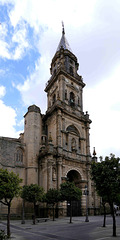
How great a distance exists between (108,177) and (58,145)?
1903 cm

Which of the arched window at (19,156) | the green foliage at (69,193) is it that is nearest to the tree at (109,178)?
the green foliage at (69,193)

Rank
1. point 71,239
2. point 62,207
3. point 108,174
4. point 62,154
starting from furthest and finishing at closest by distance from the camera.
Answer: point 62,154, point 62,207, point 108,174, point 71,239

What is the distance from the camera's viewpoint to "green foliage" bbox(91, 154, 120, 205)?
1392 cm

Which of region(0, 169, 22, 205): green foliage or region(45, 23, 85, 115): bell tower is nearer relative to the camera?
region(0, 169, 22, 205): green foliage

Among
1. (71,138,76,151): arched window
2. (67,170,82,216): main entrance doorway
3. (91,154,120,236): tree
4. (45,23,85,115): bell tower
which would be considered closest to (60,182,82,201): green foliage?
(67,170,82,216): main entrance doorway

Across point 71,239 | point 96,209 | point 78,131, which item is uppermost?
point 78,131

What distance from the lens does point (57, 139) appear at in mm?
33406

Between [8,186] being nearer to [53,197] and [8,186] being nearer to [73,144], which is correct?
[53,197]

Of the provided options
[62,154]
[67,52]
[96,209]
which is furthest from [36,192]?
[67,52]

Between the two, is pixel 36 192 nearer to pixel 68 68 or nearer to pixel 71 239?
pixel 71 239

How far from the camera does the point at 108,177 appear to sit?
14078mm

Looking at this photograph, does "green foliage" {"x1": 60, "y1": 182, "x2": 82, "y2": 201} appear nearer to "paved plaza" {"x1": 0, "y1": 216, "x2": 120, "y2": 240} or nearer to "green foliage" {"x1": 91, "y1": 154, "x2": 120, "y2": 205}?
"paved plaza" {"x1": 0, "y1": 216, "x2": 120, "y2": 240}

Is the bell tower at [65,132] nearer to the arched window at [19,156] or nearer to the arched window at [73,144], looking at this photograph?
the arched window at [73,144]

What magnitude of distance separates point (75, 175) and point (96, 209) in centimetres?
662
